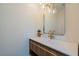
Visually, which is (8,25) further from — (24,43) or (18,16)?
(24,43)

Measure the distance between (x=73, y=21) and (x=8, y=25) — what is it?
0.65 metres

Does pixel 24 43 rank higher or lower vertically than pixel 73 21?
lower

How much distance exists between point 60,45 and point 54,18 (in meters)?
0.30

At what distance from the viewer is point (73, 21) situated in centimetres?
142

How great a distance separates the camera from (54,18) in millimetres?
1571

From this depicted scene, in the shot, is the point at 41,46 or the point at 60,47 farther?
the point at 41,46

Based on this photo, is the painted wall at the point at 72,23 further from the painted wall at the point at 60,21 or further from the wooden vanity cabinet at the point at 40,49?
the wooden vanity cabinet at the point at 40,49

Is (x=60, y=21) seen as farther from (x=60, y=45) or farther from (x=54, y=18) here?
(x=60, y=45)

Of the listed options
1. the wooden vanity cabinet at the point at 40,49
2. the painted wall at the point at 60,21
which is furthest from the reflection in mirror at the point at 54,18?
the wooden vanity cabinet at the point at 40,49

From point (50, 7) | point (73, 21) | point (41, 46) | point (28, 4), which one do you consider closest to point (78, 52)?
point (73, 21)

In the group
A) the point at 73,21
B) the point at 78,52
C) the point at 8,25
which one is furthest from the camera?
the point at 8,25

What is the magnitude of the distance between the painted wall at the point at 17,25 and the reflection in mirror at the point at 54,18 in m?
0.07

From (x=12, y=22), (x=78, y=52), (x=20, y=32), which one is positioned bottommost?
(x=78, y=52)

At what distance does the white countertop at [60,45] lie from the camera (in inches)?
52.5
